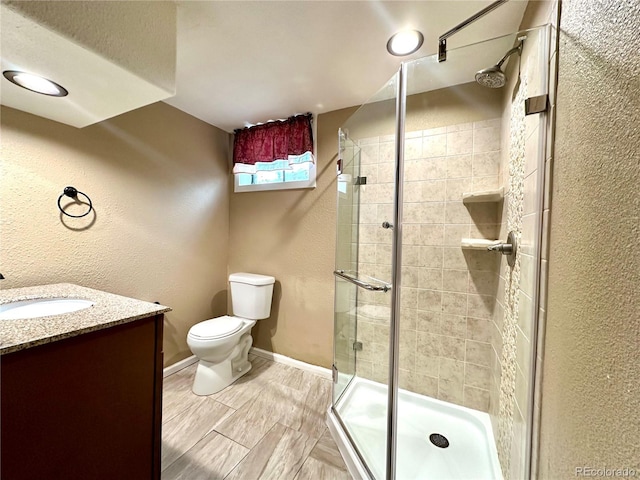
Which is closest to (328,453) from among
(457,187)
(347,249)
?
(347,249)

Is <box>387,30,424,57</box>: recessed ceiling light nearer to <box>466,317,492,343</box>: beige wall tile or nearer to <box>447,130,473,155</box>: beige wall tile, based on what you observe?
<box>447,130,473,155</box>: beige wall tile

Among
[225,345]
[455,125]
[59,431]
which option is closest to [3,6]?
[59,431]

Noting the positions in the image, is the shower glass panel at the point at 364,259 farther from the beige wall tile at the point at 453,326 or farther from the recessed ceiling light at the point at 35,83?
the recessed ceiling light at the point at 35,83

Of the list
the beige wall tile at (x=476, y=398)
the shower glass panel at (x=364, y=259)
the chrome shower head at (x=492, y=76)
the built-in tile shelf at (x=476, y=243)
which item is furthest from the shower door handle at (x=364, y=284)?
the chrome shower head at (x=492, y=76)

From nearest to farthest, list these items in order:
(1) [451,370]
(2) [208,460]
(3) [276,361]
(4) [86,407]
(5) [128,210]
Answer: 1. (4) [86,407]
2. (2) [208,460]
3. (1) [451,370]
4. (5) [128,210]
5. (3) [276,361]

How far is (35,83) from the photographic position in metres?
1.08

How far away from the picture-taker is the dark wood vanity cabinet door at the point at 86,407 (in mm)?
690

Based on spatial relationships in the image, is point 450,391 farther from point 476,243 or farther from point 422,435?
point 476,243

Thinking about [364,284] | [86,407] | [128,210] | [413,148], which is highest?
[413,148]

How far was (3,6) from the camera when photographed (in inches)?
28.7

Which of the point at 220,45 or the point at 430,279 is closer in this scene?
the point at 220,45

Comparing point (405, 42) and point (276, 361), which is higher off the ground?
point (405, 42)

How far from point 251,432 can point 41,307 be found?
1246 millimetres

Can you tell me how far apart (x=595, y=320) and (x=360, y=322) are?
145 centimetres
